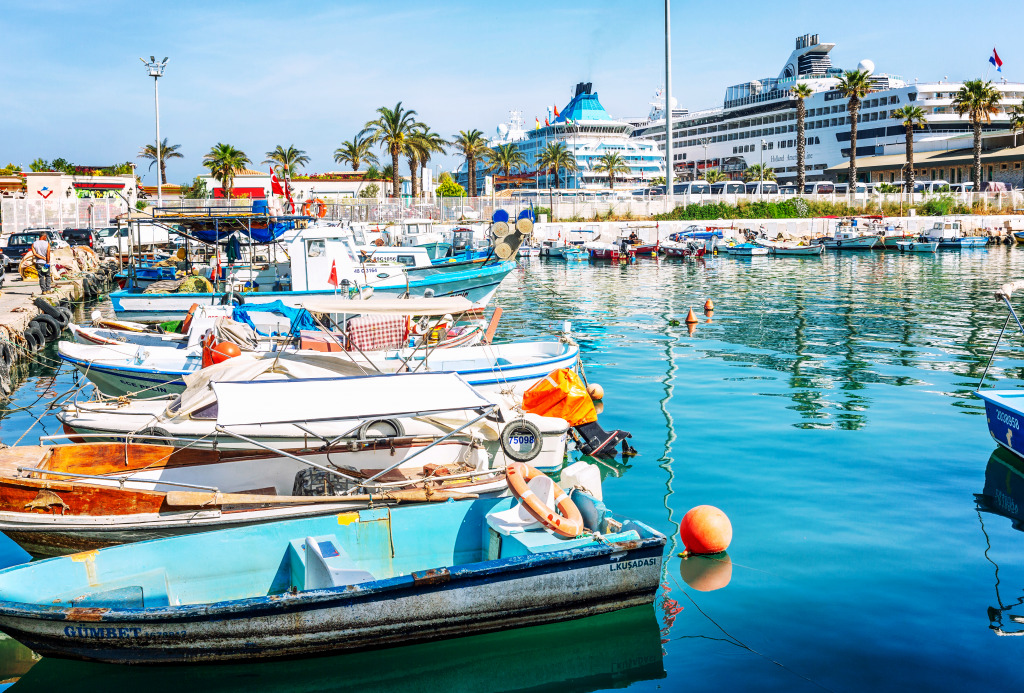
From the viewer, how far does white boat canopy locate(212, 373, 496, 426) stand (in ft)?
29.7

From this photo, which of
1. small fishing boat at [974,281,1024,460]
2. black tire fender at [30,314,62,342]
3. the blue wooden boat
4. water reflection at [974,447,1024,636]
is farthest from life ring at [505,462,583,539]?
black tire fender at [30,314,62,342]

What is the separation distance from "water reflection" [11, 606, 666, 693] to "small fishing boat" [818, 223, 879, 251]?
61.4m

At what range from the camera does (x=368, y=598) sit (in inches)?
291

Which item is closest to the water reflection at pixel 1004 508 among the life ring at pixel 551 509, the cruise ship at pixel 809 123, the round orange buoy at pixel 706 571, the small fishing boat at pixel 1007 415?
the small fishing boat at pixel 1007 415

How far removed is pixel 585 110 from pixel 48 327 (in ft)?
401

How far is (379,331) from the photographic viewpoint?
1636cm

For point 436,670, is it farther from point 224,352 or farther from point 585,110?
point 585,110

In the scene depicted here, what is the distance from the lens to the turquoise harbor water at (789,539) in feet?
24.9

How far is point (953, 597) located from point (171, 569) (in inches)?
319

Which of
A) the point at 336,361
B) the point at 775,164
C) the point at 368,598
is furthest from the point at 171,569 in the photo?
the point at 775,164

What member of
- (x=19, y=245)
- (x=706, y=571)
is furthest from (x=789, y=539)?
(x=19, y=245)

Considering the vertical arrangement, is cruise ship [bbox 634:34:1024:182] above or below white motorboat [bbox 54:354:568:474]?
above

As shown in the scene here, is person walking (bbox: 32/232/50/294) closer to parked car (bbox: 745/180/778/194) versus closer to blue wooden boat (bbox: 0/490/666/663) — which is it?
blue wooden boat (bbox: 0/490/666/663)

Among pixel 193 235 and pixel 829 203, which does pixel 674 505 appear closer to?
pixel 193 235
